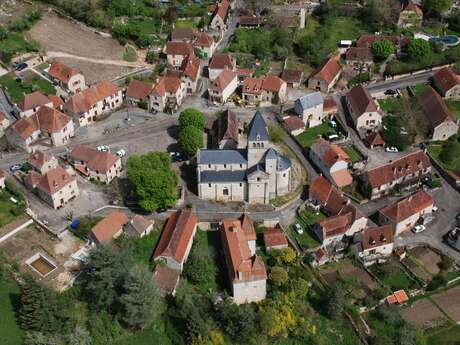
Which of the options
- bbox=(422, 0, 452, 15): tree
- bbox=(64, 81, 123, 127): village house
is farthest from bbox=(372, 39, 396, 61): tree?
bbox=(64, 81, 123, 127): village house

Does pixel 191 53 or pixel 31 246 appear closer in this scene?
pixel 31 246

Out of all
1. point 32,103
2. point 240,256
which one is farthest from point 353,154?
point 32,103

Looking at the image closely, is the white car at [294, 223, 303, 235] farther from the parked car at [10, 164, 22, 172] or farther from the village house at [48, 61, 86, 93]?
the village house at [48, 61, 86, 93]

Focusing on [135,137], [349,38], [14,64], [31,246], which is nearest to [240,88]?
[135,137]

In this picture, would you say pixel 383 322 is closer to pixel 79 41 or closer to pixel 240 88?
pixel 240 88

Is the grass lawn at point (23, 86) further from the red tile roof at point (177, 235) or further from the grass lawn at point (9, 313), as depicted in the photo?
the grass lawn at point (9, 313)

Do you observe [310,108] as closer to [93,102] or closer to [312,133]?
[312,133]

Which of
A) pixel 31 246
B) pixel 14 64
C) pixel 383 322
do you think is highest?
pixel 14 64
